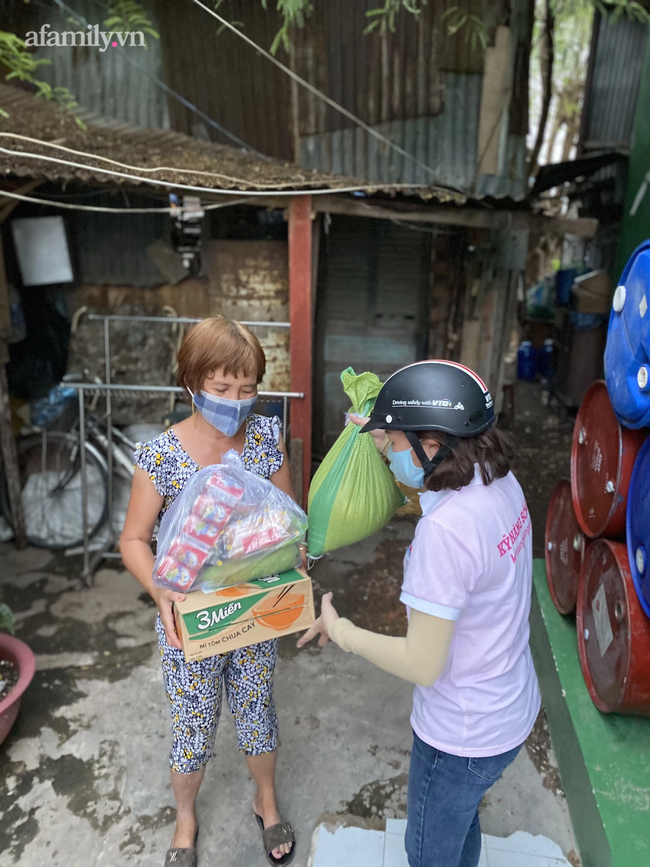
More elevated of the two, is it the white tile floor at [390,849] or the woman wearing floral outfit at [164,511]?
the woman wearing floral outfit at [164,511]

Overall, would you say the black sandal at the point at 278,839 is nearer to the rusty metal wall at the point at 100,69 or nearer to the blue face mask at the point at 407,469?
the blue face mask at the point at 407,469

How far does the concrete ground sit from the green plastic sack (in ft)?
4.65

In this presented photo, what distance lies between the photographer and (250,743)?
2.25 metres

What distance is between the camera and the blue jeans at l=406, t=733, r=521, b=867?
5.19ft

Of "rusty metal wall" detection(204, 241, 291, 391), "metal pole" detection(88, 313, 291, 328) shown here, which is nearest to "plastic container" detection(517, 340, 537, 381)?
"rusty metal wall" detection(204, 241, 291, 391)

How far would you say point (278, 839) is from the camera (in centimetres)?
234

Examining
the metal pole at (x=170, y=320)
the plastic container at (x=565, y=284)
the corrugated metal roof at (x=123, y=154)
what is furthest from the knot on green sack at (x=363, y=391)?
the plastic container at (x=565, y=284)

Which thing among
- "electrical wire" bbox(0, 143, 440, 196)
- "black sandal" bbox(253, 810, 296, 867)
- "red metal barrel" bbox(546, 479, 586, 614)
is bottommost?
"black sandal" bbox(253, 810, 296, 867)

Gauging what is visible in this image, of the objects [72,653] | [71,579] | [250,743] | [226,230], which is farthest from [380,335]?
[250,743]

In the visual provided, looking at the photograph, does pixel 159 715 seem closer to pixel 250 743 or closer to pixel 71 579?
pixel 250 743

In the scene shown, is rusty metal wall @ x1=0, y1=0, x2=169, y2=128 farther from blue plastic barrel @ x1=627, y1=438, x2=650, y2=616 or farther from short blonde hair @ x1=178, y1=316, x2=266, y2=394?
blue plastic barrel @ x1=627, y1=438, x2=650, y2=616

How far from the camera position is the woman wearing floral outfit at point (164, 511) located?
1.83 metres

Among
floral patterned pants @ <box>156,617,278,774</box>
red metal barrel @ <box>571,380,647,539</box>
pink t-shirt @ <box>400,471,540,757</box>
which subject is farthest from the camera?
red metal barrel @ <box>571,380,647,539</box>

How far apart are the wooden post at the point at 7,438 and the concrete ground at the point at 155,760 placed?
107 centimetres
